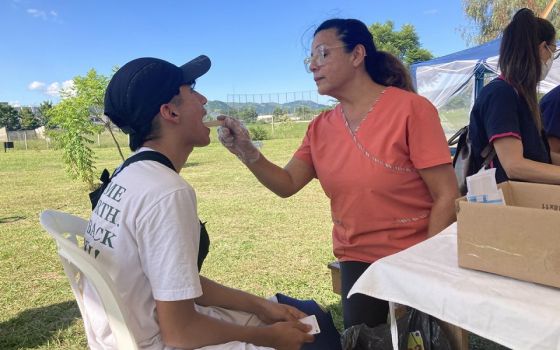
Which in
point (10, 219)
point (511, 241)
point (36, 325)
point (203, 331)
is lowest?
point (36, 325)

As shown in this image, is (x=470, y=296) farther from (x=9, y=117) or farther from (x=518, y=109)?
(x=9, y=117)

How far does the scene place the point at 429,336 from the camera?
1473 mm

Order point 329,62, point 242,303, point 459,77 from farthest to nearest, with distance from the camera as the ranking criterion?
point 459,77
point 329,62
point 242,303

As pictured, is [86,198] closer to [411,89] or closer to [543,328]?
[411,89]

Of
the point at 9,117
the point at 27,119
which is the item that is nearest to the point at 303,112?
the point at 27,119

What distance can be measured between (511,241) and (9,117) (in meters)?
67.4

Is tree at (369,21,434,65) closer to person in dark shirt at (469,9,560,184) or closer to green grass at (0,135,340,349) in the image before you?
green grass at (0,135,340,349)

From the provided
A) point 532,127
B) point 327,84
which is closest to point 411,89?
point 327,84

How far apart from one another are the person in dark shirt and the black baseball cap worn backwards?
1.42 m

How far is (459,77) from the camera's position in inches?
374

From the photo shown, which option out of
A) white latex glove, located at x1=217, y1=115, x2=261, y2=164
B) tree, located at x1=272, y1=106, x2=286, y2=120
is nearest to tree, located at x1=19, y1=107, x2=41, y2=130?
tree, located at x1=272, y1=106, x2=286, y2=120

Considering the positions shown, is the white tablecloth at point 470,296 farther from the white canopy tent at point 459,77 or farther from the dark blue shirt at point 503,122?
the white canopy tent at point 459,77

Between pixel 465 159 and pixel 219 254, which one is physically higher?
pixel 465 159

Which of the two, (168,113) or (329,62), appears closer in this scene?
(168,113)
